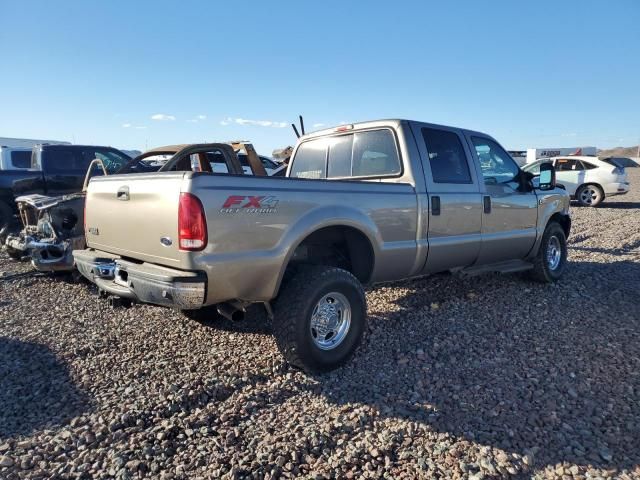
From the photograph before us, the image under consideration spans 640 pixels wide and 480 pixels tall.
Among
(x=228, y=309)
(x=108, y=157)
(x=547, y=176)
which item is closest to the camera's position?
(x=228, y=309)

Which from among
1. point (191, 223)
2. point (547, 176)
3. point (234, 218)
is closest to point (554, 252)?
point (547, 176)

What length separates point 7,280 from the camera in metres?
6.16

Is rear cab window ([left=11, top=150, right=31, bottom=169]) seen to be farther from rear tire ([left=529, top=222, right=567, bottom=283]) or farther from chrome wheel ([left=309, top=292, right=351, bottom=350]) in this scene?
rear tire ([left=529, top=222, right=567, bottom=283])

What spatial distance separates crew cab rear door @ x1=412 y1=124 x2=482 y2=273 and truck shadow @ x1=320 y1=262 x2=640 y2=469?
2.12ft

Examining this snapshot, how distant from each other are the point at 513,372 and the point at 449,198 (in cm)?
167

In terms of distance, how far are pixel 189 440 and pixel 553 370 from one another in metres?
2.64

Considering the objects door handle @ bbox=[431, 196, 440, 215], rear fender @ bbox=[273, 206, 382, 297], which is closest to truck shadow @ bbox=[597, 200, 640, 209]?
door handle @ bbox=[431, 196, 440, 215]

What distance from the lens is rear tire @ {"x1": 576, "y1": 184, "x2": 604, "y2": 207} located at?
49.1 ft

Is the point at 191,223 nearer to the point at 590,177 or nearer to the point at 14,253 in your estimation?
the point at 14,253

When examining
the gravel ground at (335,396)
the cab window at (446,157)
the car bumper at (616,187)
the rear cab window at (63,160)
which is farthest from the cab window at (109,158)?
the car bumper at (616,187)

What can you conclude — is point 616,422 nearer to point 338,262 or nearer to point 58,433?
point 338,262

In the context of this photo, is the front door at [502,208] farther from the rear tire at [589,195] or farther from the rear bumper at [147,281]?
the rear tire at [589,195]

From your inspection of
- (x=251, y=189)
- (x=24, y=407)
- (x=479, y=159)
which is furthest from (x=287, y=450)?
(x=479, y=159)

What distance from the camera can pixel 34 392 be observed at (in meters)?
3.15
